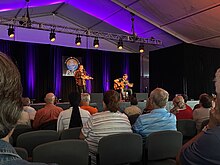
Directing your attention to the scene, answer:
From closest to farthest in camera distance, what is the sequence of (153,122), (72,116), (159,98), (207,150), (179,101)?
1. (207,150)
2. (153,122)
3. (159,98)
4. (72,116)
5. (179,101)

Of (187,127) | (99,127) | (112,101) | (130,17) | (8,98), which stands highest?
(130,17)

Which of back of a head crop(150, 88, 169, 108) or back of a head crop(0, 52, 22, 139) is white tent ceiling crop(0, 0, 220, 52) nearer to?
back of a head crop(150, 88, 169, 108)

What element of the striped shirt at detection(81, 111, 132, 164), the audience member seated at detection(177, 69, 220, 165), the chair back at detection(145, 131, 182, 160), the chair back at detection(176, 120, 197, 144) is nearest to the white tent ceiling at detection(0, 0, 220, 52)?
the chair back at detection(176, 120, 197, 144)

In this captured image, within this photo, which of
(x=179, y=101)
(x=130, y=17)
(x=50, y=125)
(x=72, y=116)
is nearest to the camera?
(x=72, y=116)

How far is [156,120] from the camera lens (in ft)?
10.2

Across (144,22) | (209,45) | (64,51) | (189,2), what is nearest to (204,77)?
(209,45)

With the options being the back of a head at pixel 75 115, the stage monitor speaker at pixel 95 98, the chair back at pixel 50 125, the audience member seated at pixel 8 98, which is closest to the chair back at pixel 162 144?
the back of a head at pixel 75 115

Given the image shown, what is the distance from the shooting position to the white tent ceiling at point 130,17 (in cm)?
959

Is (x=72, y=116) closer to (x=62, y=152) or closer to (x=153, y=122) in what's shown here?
(x=153, y=122)

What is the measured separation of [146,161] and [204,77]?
35.0 feet

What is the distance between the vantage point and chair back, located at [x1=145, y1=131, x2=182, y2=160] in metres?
2.87

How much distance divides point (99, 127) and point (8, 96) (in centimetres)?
224

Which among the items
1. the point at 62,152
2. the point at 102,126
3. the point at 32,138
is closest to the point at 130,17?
the point at 102,126

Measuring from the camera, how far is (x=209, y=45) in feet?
41.0
